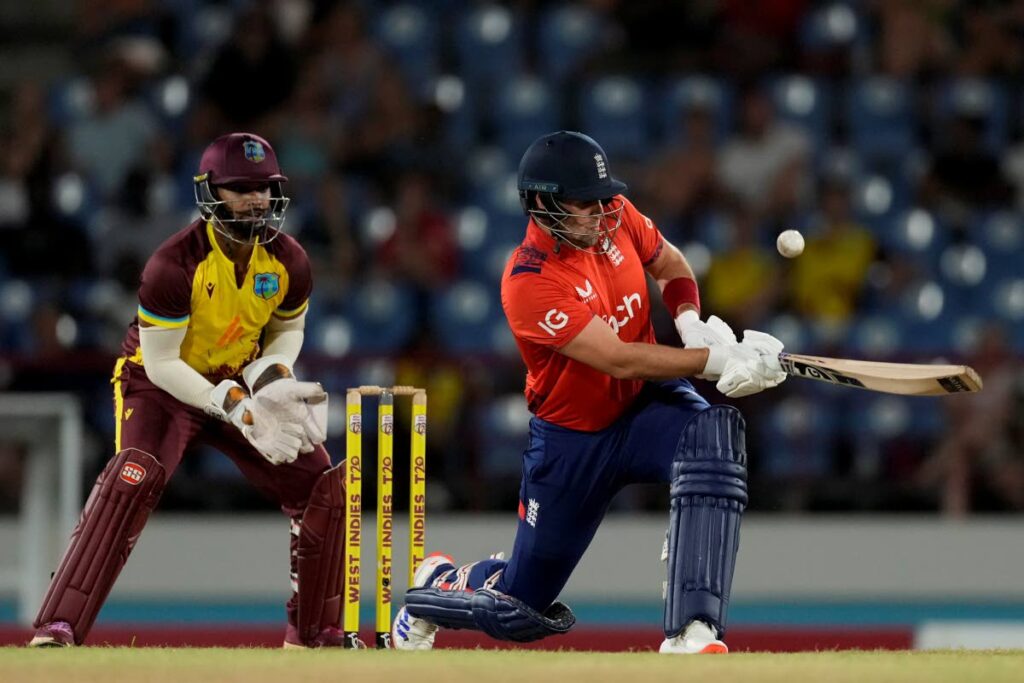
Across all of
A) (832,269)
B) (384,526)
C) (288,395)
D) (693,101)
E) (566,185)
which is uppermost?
(693,101)

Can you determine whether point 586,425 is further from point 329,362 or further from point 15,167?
point 15,167

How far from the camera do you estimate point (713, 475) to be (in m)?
5.30

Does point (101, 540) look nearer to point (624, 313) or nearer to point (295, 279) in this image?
point (295, 279)

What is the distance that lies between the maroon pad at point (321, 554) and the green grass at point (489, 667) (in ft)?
3.42

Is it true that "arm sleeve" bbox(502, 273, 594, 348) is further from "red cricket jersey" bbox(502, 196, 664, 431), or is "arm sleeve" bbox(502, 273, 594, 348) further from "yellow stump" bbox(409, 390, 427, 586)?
"yellow stump" bbox(409, 390, 427, 586)

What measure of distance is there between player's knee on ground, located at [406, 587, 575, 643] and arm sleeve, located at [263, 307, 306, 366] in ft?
3.09

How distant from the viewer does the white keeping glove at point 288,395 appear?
18.9 feet

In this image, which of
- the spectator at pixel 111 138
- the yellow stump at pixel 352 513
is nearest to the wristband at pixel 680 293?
the yellow stump at pixel 352 513

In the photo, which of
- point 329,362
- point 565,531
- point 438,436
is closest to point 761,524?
point 438,436

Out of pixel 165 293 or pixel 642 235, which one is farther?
pixel 642 235

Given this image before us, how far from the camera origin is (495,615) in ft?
19.2

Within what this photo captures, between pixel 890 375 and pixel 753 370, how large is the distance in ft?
1.26

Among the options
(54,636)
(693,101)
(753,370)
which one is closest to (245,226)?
(54,636)

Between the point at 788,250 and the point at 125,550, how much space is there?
2323mm
